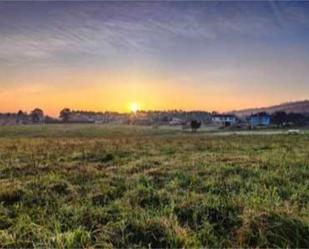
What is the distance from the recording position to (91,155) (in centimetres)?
Result: 1788

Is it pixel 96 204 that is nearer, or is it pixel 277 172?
pixel 96 204

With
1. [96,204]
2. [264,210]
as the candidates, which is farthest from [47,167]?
[264,210]

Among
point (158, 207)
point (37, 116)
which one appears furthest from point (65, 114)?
point (158, 207)

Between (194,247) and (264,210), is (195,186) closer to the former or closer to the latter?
(264,210)

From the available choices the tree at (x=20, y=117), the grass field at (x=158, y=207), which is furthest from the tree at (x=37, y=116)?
the grass field at (x=158, y=207)

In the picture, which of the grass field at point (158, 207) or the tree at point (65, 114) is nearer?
the grass field at point (158, 207)

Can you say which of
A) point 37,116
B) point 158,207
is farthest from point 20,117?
point 158,207

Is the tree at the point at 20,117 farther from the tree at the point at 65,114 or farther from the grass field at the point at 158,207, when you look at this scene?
the grass field at the point at 158,207

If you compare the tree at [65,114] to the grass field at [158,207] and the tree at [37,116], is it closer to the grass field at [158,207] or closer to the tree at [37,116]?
the tree at [37,116]

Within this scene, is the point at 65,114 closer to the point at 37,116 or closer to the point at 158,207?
the point at 37,116

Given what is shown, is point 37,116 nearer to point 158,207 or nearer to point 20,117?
point 20,117

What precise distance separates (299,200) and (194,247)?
328cm

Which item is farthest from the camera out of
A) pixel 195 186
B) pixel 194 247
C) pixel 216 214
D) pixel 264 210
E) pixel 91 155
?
pixel 91 155

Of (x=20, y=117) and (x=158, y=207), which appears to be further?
(x=20, y=117)
